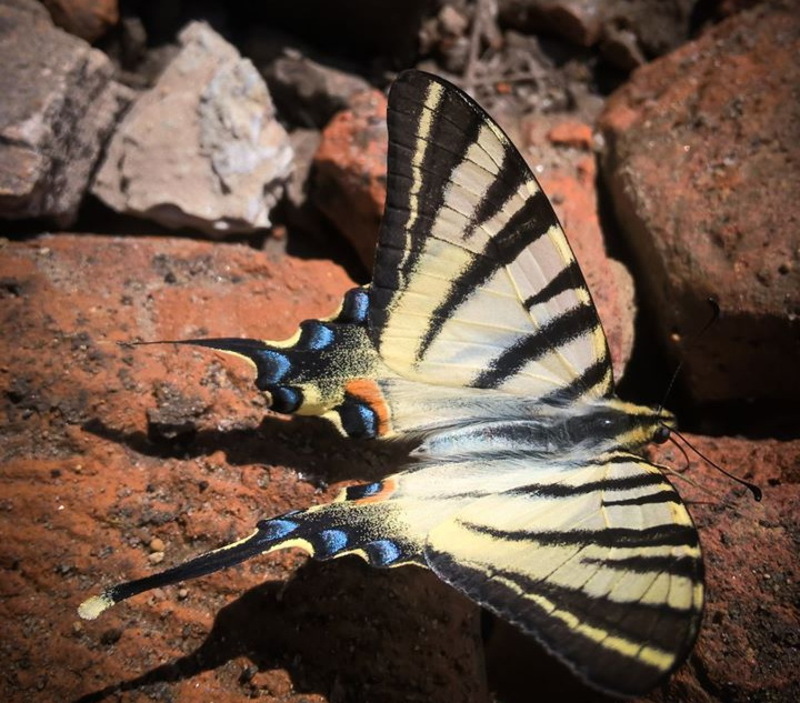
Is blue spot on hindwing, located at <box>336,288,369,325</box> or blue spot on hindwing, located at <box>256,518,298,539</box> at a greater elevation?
blue spot on hindwing, located at <box>336,288,369,325</box>

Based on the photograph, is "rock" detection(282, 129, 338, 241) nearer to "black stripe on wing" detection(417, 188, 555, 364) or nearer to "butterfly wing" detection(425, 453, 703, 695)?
"black stripe on wing" detection(417, 188, 555, 364)

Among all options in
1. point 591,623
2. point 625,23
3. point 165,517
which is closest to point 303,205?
point 165,517

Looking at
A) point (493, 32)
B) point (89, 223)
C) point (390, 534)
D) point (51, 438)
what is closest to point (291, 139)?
point (89, 223)

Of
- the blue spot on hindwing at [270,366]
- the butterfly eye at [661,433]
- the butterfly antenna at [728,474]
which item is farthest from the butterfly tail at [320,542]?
the butterfly antenna at [728,474]

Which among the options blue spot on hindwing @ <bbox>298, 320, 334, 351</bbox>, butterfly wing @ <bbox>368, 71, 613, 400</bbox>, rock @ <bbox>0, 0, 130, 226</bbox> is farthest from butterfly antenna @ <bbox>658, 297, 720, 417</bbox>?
rock @ <bbox>0, 0, 130, 226</bbox>

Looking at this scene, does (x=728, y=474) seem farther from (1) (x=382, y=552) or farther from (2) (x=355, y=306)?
(2) (x=355, y=306)

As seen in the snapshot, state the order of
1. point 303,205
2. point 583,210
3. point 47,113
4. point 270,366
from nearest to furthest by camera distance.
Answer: point 270,366, point 47,113, point 583,210, point 303,205
